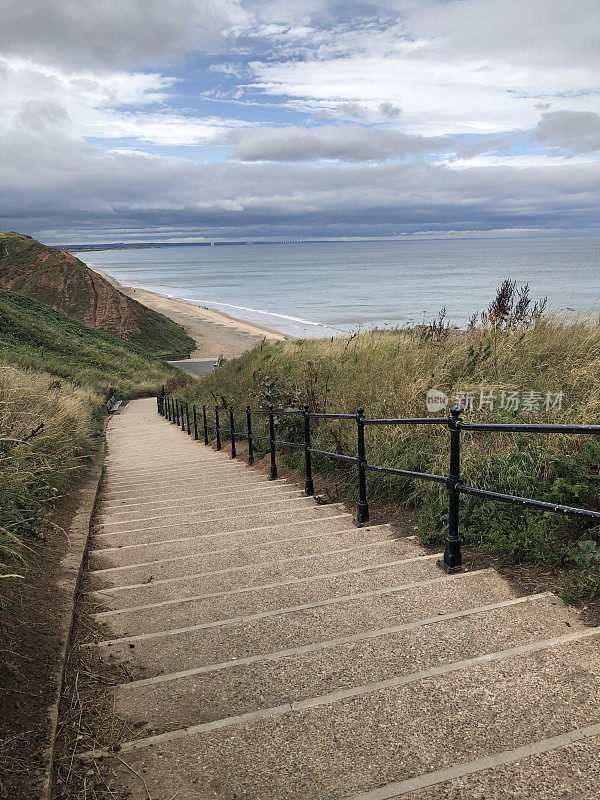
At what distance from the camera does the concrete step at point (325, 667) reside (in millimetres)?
2586

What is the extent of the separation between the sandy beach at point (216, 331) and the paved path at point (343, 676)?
1505 inches

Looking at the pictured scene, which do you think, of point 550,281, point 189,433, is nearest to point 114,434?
point 189,433

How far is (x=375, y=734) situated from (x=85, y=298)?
62693mm

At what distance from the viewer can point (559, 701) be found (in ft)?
7.88

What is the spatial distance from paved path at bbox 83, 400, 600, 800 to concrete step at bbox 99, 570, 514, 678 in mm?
11

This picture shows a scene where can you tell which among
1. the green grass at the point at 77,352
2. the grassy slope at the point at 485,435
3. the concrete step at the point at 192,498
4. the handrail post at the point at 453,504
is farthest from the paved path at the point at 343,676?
the green grass at the point at 77,352

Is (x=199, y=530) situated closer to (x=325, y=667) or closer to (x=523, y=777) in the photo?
(x=325, y=667)

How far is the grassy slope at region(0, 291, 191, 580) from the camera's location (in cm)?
465

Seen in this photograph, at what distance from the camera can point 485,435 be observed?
529 centimetres

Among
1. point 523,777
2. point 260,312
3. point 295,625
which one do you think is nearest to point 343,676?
point 295,625

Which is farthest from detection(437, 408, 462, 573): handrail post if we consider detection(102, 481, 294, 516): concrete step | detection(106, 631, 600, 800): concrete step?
detection(102, 481, 294, 516): concrete step

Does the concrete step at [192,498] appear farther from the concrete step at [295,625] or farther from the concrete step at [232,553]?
the concrete step at [295,625]

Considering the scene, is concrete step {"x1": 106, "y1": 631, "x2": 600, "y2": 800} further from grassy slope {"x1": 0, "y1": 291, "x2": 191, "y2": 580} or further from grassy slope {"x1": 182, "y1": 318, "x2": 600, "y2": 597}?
grassy slope {"x1": 0, "y1": 291, "x2": 191, "y2": 580}

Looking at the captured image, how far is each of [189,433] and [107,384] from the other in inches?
666
